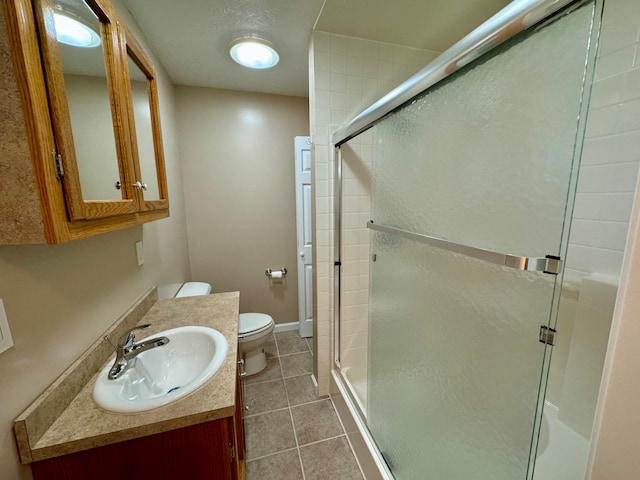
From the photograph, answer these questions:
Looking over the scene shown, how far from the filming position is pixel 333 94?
1.55m

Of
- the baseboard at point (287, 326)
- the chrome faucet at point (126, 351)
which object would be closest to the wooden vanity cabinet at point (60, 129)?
the chrome faucet at point (126, 351)

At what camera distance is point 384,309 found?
4.42 feet

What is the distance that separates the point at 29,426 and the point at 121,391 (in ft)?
0.71

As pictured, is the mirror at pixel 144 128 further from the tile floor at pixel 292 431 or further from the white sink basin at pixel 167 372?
the tile floor at pixel 292 431

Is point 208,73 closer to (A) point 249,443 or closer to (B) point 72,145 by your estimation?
(B) point 72,145

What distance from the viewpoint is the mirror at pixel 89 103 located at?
63 centimetres

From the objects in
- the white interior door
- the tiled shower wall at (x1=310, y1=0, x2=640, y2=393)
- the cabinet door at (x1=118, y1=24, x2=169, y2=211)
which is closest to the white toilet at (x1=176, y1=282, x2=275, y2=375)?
the white interior door

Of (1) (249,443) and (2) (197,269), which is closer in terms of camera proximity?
(1) (249,443)

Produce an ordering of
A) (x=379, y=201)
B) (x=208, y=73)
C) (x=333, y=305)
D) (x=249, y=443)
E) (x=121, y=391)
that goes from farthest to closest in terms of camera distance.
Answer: (x=208, y=73)
(x=333, y=305)
(x=249, y=443)
(x=379, y=201)
(x=121, y=391)

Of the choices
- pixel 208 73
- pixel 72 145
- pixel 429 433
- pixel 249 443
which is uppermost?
pixel 208 73

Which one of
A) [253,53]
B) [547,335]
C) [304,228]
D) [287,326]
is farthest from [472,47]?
[287,326]

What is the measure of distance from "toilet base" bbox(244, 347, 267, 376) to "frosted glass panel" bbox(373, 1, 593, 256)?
5.48 ft

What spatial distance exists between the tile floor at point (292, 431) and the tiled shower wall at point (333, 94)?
50cm

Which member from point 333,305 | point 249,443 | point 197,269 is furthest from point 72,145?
point 197,269
